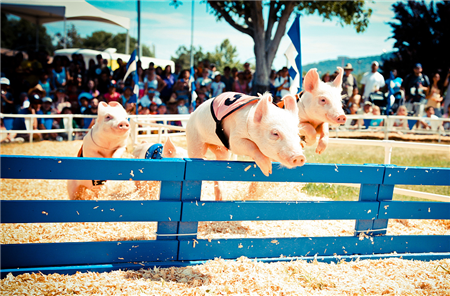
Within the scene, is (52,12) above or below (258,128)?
above

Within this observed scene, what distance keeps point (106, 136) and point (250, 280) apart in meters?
2.38

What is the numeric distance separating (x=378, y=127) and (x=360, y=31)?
533cm

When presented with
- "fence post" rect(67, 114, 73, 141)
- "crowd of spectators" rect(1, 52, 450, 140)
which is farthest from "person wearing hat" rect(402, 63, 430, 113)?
"fence post" rect(67, 114, 73, 141)

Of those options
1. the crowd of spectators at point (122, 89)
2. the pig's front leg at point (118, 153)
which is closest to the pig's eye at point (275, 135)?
the pig's front leg at point (118, 153)

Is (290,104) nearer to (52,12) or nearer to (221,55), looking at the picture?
(52,12)

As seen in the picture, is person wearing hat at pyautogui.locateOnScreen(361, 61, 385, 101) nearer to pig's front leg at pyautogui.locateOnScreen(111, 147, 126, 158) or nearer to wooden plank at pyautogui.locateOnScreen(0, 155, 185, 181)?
pig's front leg at pyautogui.locateOnScreen(111, 147, 126, 158)

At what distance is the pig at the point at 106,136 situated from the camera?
4.00 metres

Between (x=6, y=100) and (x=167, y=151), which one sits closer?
(x=167, y=151)

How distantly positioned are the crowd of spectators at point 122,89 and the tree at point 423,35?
29.5 ft

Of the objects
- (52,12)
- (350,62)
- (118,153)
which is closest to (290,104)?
(118,153)

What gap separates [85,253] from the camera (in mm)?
2422

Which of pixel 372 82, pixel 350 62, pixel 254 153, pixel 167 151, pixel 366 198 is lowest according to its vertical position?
pixel 366 198

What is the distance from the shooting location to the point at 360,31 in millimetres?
14914

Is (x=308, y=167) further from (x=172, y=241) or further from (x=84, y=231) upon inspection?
(x=84, y=231)
